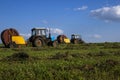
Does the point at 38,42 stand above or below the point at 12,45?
above

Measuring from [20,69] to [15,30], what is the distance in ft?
94.1

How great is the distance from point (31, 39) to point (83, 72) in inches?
1179

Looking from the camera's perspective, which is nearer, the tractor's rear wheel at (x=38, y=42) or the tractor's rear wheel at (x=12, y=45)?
the tractor's rear wheel at (x=12, y=45)

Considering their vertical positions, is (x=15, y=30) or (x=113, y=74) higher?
(x=15, y=30)

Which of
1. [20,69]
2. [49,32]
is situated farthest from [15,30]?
[20,69]

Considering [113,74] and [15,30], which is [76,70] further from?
[15,30]

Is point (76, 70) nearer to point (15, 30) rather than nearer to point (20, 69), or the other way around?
point (20, 69)

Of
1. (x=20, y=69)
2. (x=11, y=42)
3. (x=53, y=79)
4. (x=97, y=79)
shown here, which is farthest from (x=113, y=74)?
(x=11, y=42)

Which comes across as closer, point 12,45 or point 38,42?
point 12,45

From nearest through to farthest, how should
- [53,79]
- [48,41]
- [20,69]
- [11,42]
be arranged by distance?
[53,79] → [20,69] → [11,42] → [48,41]

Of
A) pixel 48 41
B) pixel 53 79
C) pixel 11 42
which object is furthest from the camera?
pixel 48 41

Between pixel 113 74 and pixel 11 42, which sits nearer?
pixel 113 74

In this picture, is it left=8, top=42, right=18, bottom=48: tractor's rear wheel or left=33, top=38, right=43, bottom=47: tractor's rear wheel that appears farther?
left=33, top=38, right=43, bottom=47: tractor's rear wheel

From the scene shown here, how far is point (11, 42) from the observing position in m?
40.7
